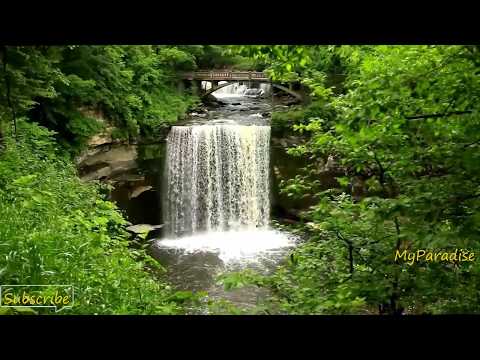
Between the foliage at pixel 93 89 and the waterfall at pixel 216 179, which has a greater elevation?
the foliage at pixel 93 89

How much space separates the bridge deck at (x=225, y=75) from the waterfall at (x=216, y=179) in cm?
372

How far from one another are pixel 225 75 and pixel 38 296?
1685 cm

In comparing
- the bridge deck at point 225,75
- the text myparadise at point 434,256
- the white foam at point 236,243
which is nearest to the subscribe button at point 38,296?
the text myparadise at point 434,256

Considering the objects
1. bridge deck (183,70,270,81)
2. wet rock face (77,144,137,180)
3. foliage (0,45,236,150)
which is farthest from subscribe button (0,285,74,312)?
bridge deck (183,70,270,81)

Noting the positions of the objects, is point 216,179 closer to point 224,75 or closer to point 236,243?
point 236,243

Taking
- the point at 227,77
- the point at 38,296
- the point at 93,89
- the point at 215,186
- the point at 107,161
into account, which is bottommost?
the point at 215,186

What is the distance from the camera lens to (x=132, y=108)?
15789 mm

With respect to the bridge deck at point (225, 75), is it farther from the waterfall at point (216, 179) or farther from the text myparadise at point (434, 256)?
the text myparadise at point (434, 256)

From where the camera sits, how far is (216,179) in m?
15.5

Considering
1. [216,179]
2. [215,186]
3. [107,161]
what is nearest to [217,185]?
[215,186]

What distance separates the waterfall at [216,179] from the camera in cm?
1530
